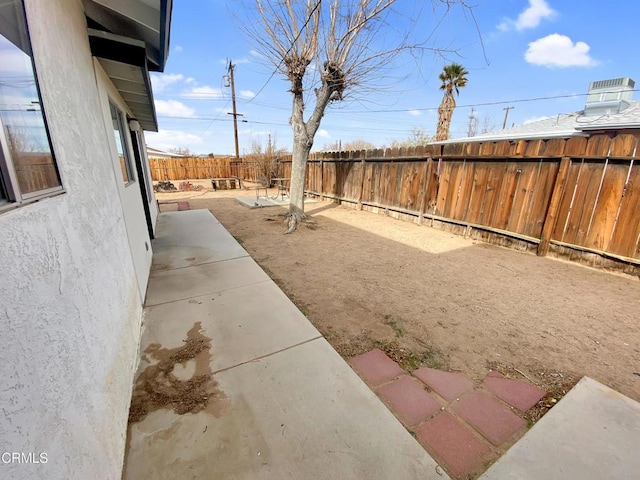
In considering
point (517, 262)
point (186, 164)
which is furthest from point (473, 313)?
point (186, 164)

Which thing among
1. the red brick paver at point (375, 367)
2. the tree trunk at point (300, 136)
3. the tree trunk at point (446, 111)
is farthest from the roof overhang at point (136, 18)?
the tree trunk at point (446, 111)

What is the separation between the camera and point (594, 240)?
4.32 m

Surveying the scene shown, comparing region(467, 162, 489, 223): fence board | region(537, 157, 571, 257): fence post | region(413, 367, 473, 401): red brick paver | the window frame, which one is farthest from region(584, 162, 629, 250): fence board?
the window frame

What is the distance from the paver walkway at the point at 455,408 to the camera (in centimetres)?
158

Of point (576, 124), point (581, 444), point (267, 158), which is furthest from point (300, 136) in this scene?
point (267, 158)

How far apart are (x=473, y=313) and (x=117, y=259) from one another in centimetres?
364

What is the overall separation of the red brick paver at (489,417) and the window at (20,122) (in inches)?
103

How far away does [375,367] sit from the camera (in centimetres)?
223

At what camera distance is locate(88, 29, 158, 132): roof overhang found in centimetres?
248

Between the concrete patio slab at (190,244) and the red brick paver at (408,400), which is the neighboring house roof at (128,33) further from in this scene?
the red brick paver at (408,400)

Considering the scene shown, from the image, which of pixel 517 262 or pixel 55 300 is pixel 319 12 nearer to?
pixel 517 262

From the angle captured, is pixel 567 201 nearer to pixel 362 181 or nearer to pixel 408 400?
pixel 408 400

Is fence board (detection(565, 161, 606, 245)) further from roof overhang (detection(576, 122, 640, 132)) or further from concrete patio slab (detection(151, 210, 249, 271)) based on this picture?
concrete patio slab (detection(151, 210, 249, 271))

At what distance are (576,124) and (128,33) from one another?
454 inches
